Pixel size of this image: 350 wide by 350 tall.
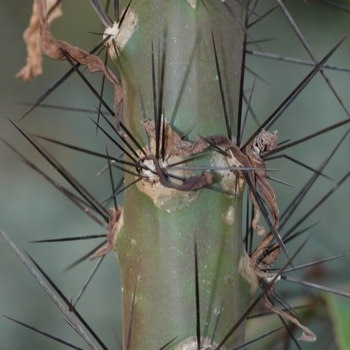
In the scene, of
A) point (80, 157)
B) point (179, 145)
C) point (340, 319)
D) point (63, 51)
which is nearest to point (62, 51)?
point (63, 51)

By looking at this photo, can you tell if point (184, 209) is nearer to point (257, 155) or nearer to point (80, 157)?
point (257, 155)

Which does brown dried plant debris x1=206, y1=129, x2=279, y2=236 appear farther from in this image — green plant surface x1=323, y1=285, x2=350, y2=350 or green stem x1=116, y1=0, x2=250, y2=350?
green plant surface x1=323, y1=285, x2=350, y2=350

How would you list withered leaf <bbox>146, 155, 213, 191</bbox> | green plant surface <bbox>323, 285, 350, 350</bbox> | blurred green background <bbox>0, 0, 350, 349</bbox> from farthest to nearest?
blurred green background <bbox>0, 0, 350, 349</bbox> < green plant surface <bbox>323, 285, 350, 350</bbox> < withered leaf <bbox>146, 155, 213, 191</bbox>

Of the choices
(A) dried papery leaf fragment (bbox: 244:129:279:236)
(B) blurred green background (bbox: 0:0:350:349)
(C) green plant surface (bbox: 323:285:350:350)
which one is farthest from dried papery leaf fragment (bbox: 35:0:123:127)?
(B) blurred green background (bbox: 0:0:350:349)

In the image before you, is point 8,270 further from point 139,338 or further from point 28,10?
point 139,338

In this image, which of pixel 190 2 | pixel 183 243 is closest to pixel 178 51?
pixel 190 2

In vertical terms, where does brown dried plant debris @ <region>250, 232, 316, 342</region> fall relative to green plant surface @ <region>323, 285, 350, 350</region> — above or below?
above
